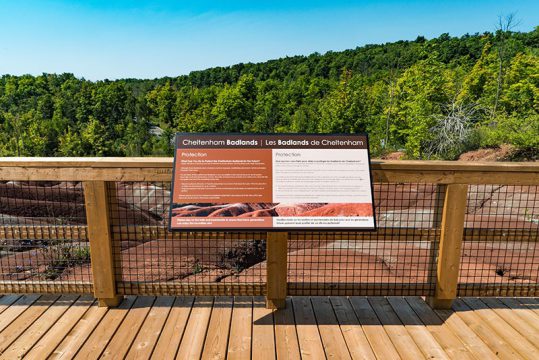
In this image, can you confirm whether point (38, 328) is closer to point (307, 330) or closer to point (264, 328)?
point (264, 328)

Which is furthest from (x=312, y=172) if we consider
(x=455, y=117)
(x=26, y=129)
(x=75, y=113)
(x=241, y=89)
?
(x=75, y=113)

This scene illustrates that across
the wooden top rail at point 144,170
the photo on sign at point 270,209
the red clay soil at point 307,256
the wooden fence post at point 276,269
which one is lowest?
the red clay soil at point 307,256

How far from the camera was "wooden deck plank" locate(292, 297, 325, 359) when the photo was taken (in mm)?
2844

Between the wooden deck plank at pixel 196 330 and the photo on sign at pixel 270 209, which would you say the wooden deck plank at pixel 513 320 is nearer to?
the photo on sign at pixel 270 209

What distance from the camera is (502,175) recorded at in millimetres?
3277

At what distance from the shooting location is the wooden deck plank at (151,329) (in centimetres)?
282

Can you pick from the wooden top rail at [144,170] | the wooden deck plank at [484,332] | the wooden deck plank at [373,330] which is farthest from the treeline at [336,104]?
the wooden deck plank at [373,330]

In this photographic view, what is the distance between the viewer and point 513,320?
11.0 ft

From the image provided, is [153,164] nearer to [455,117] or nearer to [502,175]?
[502,175]

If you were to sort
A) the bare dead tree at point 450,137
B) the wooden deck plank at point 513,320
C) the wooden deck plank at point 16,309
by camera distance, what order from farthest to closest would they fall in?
the bare dead tree at point 450,137
the wooden deck plank at point 16,309
the wooden deck plank at point 513,320

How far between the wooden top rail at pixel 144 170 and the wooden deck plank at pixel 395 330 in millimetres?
1223

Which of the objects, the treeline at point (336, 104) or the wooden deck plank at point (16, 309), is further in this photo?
the treeline at point (336, 104)

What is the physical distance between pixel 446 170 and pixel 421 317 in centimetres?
132

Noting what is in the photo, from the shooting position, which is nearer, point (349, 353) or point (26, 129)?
point (349, 353)
